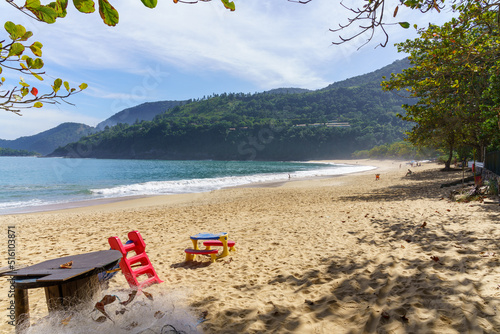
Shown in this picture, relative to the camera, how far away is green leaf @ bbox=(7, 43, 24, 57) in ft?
4.82

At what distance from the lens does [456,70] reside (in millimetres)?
7508

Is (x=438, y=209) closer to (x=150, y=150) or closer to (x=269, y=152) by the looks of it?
(x=269, y=152)

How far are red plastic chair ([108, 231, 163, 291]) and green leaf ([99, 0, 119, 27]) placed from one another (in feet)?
11.6

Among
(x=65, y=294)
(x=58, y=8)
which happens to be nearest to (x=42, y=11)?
(x=58, y=8)

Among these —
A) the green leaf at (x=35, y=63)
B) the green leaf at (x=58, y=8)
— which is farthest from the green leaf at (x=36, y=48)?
the green leaf at (x=58, y=8)

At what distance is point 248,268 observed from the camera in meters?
4.89

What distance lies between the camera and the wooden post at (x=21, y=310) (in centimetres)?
259

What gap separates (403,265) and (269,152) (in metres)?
123

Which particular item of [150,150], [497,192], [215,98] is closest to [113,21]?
[497,192]

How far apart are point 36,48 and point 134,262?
3515mm

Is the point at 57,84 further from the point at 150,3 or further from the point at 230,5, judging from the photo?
the point at 230,5

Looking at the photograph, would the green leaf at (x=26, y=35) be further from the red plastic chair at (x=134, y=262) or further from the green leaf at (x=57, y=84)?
the red plastic chair at (x=134, y=262)

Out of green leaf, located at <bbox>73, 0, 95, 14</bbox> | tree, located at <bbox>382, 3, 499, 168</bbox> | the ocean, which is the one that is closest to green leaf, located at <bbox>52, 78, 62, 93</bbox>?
green leaf, located at <bbox>73, 0, 95, 14</bbox>

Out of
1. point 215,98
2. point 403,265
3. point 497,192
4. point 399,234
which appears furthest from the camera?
point 215,98
